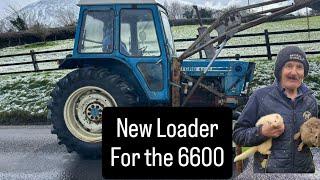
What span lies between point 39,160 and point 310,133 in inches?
179

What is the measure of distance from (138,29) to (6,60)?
18.0 meters

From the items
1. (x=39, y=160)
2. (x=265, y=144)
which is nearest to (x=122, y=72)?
(x=39, y=160)

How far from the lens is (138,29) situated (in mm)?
5590

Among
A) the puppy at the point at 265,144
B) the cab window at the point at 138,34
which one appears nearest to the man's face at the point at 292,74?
the puppy at the point at 265,144

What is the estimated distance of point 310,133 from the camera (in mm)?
1452

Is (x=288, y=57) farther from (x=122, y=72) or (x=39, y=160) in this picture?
(x=39, y=160)

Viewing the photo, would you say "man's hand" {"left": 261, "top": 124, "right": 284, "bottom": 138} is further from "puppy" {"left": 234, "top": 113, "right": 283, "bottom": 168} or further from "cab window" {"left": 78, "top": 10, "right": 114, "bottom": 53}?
"cab window" {"left": 78, "top": 10, "right": 114, "bottom": 53}

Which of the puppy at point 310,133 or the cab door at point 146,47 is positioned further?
the cab door at point 146,47

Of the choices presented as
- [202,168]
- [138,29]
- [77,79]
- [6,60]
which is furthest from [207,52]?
[6,60]

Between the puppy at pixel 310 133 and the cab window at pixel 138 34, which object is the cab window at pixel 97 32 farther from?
the puppy at pixel 310 133

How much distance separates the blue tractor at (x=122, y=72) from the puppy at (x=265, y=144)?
3547mm

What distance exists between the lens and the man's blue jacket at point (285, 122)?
1.49m

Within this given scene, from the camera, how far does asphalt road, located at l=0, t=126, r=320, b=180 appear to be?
4742mm

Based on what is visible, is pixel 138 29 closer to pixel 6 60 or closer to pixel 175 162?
pixel 175 162
